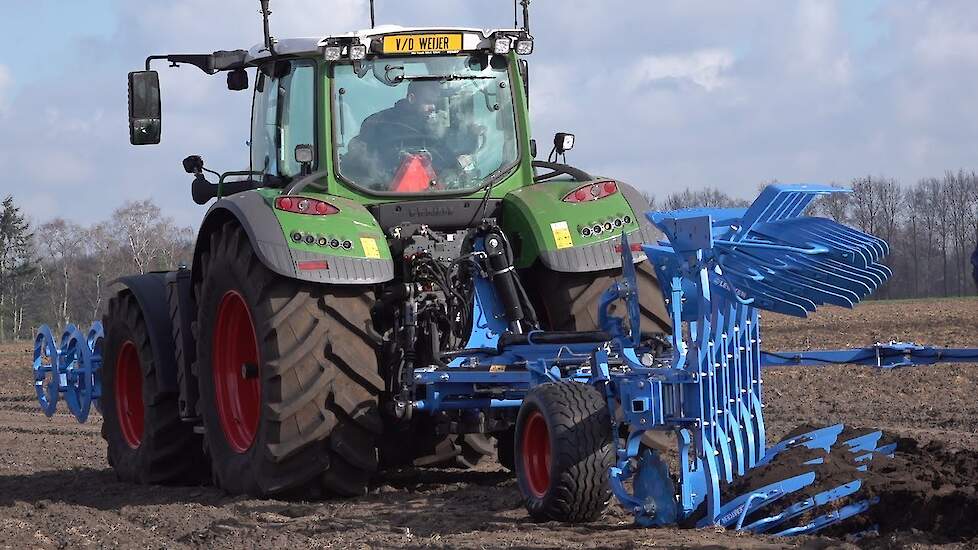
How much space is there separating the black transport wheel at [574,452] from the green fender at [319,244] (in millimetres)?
1416

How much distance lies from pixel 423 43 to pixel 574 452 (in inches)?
113

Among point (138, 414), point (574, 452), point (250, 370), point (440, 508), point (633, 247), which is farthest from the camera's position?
point (138, 414)

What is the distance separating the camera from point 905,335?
19.6m

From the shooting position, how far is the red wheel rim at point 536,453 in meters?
5.58

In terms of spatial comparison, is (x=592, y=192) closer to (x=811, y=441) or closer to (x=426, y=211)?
(x=426, y=211)

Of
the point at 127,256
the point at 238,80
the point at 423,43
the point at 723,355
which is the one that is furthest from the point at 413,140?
the point at 127,256

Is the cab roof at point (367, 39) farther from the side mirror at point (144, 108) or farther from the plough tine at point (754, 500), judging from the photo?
the plough tine at point (754, 500)

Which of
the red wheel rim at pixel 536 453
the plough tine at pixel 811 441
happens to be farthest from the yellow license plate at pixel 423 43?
the plough tine at pixel 811 441

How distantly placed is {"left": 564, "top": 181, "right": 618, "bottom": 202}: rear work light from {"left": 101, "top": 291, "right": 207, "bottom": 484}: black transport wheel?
2.65 metres

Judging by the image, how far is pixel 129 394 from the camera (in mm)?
A: 8961

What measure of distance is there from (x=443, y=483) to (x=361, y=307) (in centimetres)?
138

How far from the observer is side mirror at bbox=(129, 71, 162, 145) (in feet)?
24.4

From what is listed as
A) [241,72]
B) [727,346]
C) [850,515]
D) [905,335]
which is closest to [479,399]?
[727,346]

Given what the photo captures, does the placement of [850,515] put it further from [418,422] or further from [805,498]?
[418,422]
